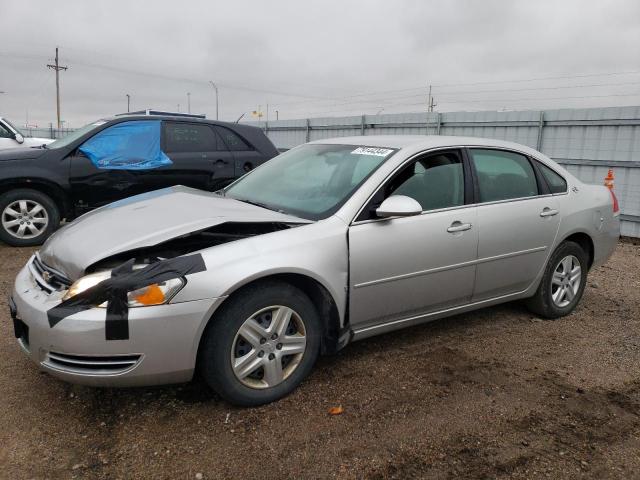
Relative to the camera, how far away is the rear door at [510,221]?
380 cm

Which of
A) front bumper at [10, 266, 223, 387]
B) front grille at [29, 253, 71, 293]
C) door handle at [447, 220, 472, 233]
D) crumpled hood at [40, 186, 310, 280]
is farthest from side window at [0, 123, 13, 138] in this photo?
door handle at [447, 220, 472, 233]

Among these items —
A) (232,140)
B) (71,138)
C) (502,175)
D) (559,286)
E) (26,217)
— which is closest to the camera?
(502,175)

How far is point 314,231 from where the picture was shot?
3.04 m

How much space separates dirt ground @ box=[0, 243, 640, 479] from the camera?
245 cm

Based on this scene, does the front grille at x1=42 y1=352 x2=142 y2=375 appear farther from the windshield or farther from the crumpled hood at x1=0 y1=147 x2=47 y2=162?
the crumpled hood at x1=0 y1=147 x2=47 y2=162

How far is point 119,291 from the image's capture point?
8.23 feet

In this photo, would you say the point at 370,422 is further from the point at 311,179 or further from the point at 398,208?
the point at 311,179

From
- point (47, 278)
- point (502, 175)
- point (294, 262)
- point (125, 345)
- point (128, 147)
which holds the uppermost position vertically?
point (128, 147)

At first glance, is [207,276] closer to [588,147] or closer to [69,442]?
[69,442]

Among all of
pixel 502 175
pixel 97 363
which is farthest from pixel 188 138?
pixel 97 363

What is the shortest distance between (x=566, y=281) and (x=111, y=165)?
17.9 ft

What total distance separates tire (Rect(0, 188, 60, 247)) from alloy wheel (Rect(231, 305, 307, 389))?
188 inches

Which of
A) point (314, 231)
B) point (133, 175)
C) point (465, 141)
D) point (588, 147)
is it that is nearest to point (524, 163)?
point (465, 141)

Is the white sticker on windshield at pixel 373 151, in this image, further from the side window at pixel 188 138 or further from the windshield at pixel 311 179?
the side window at pixel 188 138
